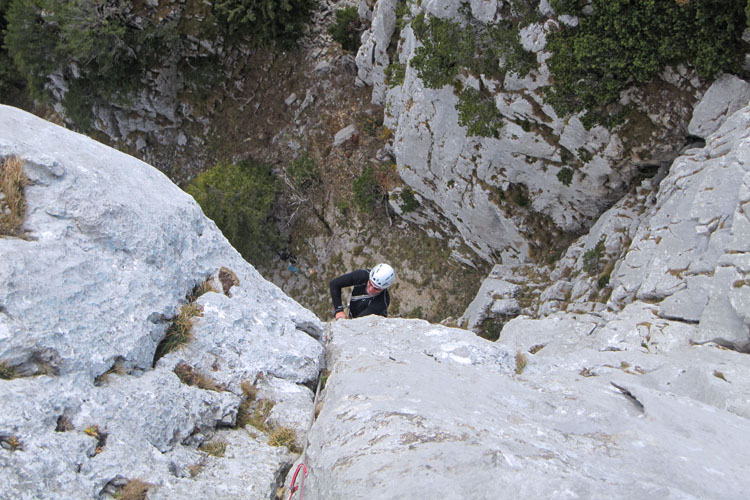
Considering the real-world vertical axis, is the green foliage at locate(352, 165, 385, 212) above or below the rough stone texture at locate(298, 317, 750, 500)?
above

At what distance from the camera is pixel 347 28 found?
78.4ft

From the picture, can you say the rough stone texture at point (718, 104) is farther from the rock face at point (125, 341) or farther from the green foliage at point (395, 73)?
the rock face at point (125, 341)

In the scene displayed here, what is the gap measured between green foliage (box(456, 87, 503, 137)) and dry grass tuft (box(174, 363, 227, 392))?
43.8 feet

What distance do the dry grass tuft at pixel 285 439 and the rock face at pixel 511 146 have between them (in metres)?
13.2

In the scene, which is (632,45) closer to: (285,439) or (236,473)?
(285,439)

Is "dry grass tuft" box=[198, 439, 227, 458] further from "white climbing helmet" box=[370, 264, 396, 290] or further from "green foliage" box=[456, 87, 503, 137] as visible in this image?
"green foliage" box=[456, 87, 503, 137]

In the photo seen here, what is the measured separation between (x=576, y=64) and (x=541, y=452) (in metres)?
12.9

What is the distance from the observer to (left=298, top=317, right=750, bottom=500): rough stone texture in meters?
4.35

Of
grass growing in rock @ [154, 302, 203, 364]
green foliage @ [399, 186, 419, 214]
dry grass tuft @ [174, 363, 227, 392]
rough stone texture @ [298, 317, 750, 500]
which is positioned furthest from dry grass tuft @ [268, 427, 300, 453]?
green foliage @ [399, 186, 419, 214]

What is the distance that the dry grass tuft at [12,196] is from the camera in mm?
5859

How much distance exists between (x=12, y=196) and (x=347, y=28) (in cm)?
2104

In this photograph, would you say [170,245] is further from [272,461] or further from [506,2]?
[506,2]

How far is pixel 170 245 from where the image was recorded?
713 cm

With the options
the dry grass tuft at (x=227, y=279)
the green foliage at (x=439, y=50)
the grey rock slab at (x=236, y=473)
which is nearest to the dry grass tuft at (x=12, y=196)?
the dry grass tuft at (x=227, y=279)
